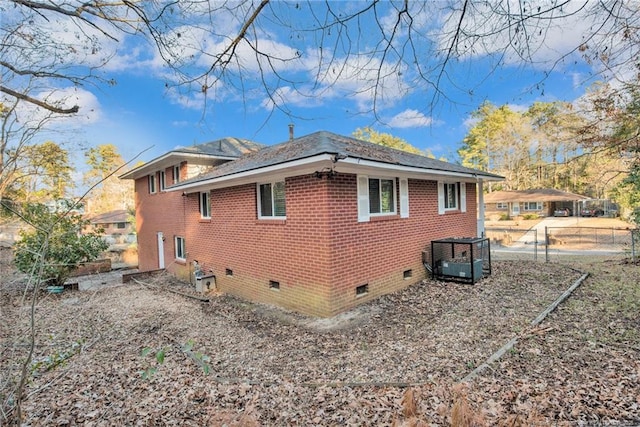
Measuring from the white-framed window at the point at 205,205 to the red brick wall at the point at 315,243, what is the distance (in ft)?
0.76

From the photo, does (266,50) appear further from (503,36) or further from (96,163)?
(96,163)

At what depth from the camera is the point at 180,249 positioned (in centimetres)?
1308

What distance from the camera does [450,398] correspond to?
3348 mm

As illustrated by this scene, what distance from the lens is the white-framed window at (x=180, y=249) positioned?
12.7 metres

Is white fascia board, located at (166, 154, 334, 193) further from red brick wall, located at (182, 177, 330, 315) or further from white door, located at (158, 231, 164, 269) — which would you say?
white door, located at (158, 231, 164, 269)

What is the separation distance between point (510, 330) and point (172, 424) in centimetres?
522

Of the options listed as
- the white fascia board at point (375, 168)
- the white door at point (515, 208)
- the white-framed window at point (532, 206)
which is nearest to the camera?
the white fascia board at point (375, 168)

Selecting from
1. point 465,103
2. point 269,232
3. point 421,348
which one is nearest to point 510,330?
point 421,348

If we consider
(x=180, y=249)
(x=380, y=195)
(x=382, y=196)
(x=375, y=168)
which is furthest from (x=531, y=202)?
(x=180, y=249)

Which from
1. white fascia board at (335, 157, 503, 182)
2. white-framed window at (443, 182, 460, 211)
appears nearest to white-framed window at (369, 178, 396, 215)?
white fascia board at (335, 157, 503, 182)

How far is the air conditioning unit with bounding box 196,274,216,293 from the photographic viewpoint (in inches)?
391

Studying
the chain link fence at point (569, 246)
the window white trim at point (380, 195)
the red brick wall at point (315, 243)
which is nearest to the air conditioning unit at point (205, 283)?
the red brick wall at point (315, 243)

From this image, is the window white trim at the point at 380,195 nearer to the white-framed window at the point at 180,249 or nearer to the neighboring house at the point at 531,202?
the white-framed window at the point at 180,249

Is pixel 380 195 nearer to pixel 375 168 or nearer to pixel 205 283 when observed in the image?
pixel 375 168
